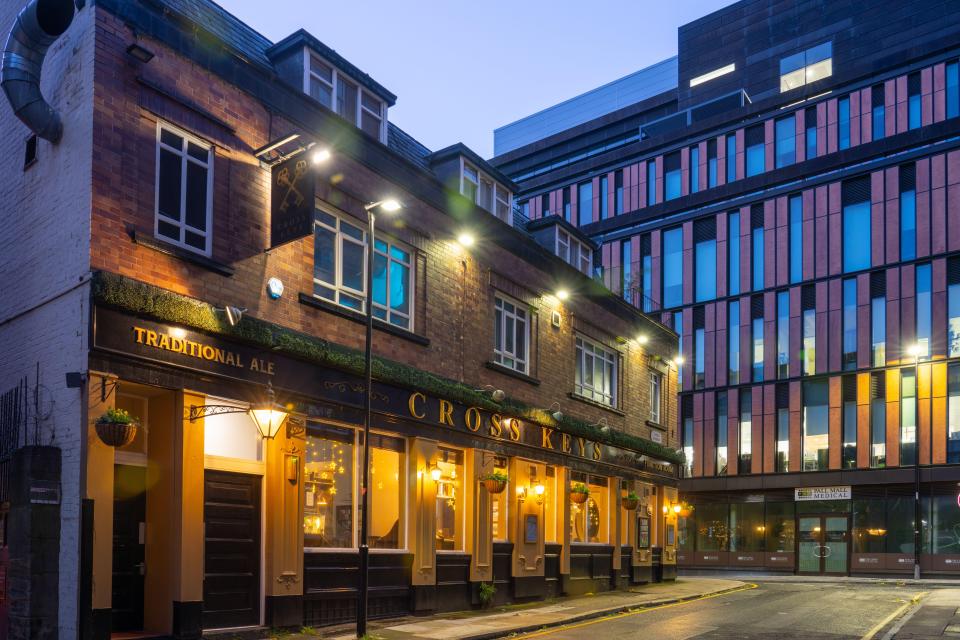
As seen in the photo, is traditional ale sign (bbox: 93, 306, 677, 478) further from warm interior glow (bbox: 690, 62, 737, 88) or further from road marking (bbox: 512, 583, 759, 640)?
warm interior glow (bbox: 690, 62, 737, 88)

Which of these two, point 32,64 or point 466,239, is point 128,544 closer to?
point 32,64

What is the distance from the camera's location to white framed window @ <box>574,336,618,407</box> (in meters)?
27.5

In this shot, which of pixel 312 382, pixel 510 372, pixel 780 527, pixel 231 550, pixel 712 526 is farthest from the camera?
pixel 712 526

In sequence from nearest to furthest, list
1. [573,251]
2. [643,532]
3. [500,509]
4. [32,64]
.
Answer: [32,64]
[500,509]
[573,251]
[643,532]

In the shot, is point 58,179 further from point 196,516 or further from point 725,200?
point 725,200

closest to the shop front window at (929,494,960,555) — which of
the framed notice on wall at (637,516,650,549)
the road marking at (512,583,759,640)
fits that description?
the road marking at (512,583,759,640)

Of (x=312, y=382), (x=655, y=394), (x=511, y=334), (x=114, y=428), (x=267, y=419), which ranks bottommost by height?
(x=114, y=428)

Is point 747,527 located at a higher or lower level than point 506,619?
lower

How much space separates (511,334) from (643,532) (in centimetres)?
1053

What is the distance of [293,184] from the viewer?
15.1 meters

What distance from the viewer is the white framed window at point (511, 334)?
2305 cm

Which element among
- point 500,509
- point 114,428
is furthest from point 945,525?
point 114,428

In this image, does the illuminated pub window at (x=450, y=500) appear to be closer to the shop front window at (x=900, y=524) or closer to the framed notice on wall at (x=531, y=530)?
the framed notice on wall at (x=531, y=530)

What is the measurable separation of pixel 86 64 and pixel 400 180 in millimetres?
7178
